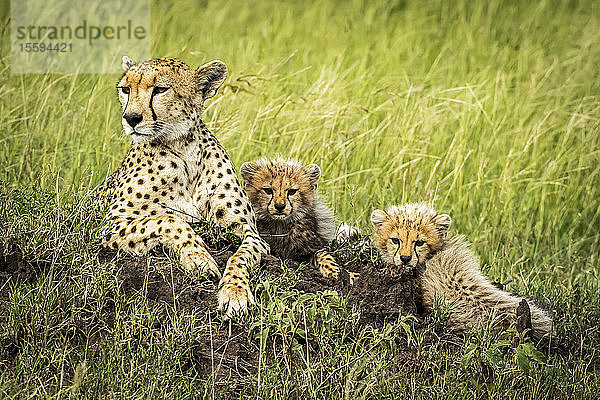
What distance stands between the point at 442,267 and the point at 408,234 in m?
0.24

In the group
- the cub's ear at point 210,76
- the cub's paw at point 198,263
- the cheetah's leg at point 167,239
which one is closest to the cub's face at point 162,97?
the cub's ear at point 210,76

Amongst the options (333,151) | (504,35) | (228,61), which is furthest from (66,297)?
(504,35)

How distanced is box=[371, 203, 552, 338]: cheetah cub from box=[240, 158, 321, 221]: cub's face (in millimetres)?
434

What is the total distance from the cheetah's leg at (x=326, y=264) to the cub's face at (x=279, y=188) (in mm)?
267

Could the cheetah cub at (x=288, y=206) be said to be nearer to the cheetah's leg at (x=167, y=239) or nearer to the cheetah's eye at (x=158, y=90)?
the cheetah's leg at (x=167, y=239)

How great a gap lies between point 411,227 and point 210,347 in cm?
126

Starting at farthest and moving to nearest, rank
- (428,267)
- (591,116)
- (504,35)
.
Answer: (504,35) < (591,116) < (428,267)

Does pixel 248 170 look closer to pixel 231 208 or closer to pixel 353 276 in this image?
pixel 231 208

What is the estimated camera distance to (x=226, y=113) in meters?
7.48

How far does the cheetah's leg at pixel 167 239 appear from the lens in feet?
15.0

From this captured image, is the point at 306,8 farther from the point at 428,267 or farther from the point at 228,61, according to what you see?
the point at 428,267

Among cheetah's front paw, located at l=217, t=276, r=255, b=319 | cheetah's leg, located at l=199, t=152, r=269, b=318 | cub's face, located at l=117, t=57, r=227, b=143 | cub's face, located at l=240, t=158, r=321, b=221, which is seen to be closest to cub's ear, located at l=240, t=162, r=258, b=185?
cub's face, located at l=240, t=158, r=321, b=221

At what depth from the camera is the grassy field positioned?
4.23m

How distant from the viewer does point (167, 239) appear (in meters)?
4.63
